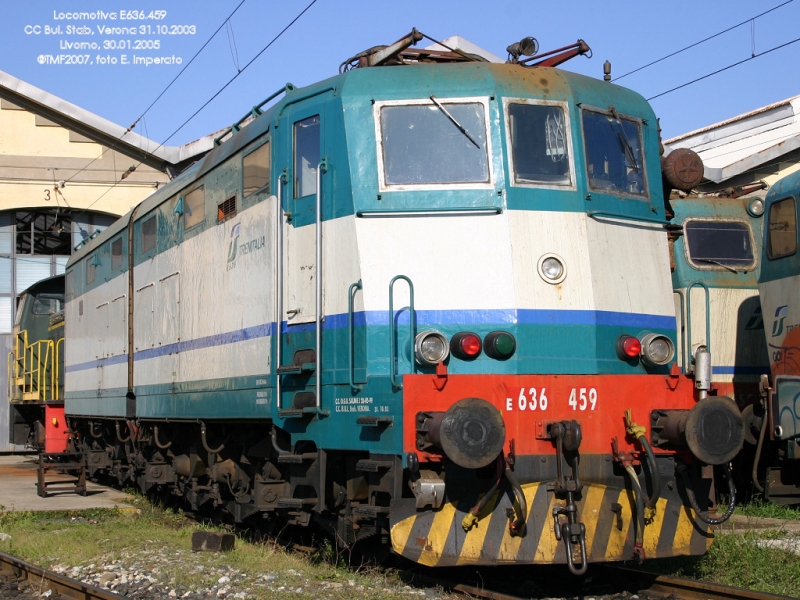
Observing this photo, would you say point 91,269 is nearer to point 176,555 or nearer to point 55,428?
point 55,428

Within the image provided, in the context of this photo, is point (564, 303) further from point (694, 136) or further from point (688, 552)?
point (694, 136)

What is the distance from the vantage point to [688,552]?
22.1 feet

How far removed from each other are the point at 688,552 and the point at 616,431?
100cm

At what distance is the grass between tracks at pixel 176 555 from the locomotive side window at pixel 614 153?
337 cm

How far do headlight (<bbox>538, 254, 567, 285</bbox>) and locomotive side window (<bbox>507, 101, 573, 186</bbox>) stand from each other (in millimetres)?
570

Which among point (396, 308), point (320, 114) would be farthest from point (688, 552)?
point (320, 114)

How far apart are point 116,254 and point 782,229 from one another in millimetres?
8892

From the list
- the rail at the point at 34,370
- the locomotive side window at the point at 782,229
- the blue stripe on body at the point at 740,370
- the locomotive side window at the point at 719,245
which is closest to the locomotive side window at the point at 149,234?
the locomotive side window at the point at 719,245

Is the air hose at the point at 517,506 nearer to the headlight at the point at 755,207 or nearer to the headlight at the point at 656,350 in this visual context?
the headlight at the point at 656,350

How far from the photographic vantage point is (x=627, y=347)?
278 inches

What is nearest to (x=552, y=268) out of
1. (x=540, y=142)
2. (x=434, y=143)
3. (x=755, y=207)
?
(x=540, y=142)

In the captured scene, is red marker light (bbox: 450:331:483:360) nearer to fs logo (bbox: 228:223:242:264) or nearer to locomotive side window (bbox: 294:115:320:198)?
locomotive side window (bbox: 294:115:320:198)

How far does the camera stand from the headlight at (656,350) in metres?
7.09

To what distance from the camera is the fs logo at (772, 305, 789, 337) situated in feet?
33.9
